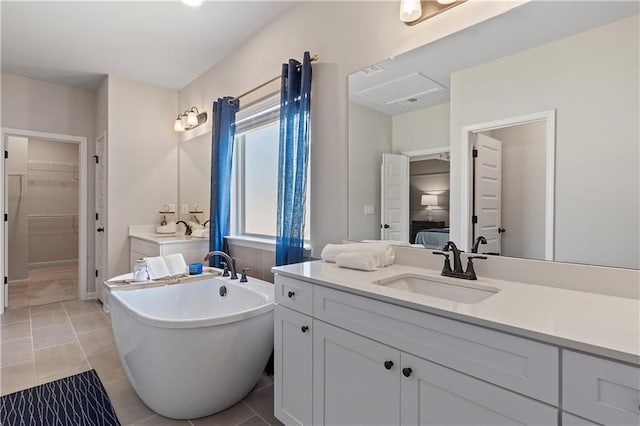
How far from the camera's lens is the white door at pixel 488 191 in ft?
4.84

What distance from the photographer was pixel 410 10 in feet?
5.37

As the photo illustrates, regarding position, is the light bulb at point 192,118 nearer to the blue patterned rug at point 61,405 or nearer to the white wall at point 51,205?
the blue patterned rug at point 61,405

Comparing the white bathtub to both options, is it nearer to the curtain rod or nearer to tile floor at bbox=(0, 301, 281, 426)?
tile floor at bbox=(0, 301, 281, 426)

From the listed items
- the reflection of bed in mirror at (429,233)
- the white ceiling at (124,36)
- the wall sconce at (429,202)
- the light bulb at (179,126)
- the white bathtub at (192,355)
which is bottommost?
the white bathtub at (192,355)

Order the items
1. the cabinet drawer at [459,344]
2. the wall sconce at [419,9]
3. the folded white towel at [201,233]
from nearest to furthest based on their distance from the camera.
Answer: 1. the cabinet drawer at [459,344]
2. the wall sconce at [419,9]
3. the folded white towel at [201,233]

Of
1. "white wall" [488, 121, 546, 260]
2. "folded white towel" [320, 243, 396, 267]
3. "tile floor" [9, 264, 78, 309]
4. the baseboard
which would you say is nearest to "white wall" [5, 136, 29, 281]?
"tile floor" [9, 264, 78, 309]

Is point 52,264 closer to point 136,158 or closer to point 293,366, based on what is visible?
point 136,158

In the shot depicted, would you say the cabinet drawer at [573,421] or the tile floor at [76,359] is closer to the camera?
the cabinet drawer at [573,421]

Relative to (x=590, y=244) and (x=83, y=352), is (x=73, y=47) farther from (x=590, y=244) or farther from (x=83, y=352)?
(x=590, y=244)

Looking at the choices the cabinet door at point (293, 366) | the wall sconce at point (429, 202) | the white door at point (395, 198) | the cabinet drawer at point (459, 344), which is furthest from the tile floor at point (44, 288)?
the wall sconce at point (429, 202)

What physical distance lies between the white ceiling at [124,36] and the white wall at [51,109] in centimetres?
16

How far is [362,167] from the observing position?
2.03 metres

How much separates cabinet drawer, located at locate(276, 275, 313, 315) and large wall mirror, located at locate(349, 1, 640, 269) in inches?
24.4

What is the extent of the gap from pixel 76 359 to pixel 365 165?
268cm
